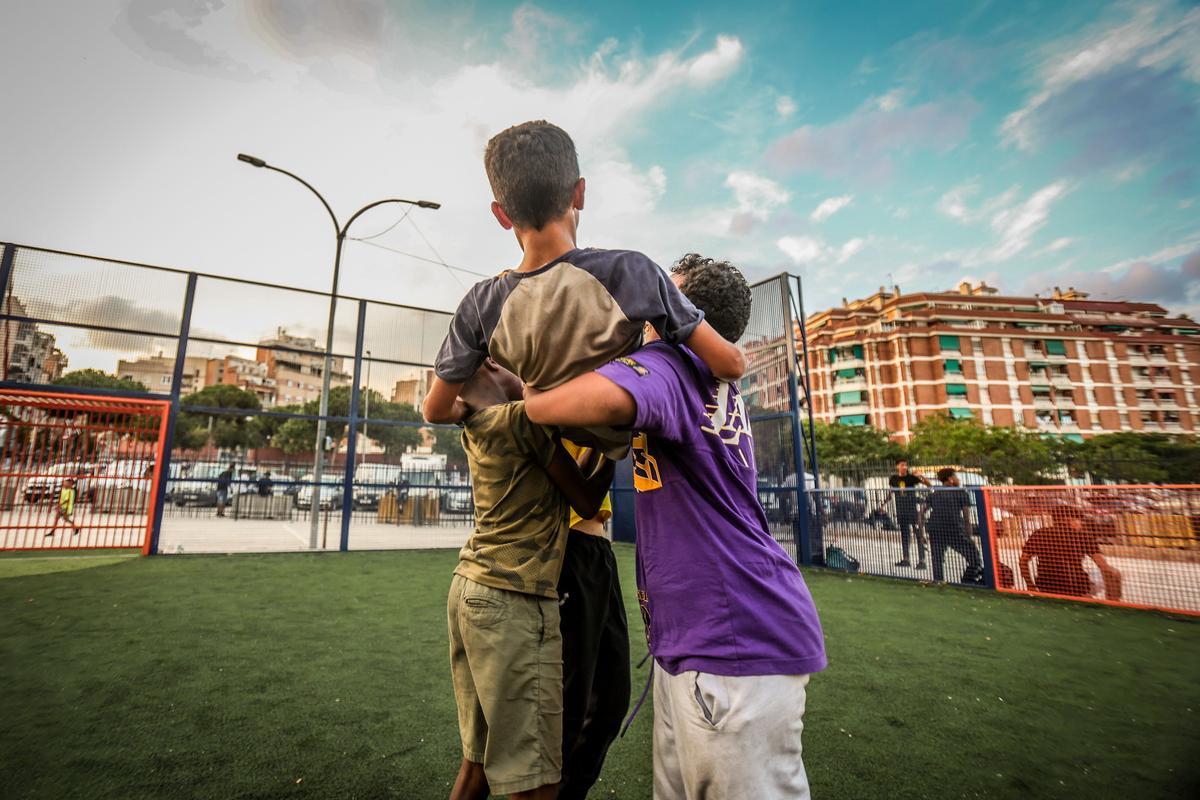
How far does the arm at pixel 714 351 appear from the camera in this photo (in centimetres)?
124

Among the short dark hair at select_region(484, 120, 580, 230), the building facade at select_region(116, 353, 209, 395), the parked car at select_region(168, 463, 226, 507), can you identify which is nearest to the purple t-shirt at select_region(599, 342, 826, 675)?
the short dark hair at select_region(484, 120, 580, 230)

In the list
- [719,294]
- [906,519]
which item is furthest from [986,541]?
[719,294]

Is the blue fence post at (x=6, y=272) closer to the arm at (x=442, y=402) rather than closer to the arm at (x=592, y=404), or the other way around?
the arm at (x=442, y=402)

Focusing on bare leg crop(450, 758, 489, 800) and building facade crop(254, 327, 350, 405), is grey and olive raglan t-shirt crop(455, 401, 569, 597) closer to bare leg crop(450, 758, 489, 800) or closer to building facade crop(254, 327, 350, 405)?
bare leg crop(450, 758, 489, 800)

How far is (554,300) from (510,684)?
1.04 meters

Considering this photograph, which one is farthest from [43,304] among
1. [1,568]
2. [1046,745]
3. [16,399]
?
[1046,745]

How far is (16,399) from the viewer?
7969 mm

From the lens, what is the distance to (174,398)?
8.70 metres

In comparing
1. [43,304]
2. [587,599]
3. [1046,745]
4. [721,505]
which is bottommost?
[1046,745]

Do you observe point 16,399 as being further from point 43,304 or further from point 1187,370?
point 1187,370

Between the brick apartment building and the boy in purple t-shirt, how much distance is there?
65035mm

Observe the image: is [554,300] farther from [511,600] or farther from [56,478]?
[56,478]

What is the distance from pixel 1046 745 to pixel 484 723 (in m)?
3.16

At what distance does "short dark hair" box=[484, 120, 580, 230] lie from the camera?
55.1 inches
